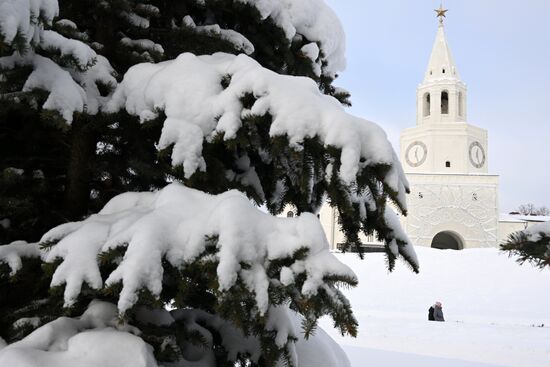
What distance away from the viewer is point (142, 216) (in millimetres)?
2361

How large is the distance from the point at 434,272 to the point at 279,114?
22759 millimetres

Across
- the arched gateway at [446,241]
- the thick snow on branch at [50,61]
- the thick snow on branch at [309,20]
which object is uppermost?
the arched gateway at [446,241]

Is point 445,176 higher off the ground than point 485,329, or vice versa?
point 445,176

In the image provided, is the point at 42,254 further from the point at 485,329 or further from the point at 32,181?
the point at 485,329

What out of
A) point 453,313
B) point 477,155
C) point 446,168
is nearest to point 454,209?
point 446,168

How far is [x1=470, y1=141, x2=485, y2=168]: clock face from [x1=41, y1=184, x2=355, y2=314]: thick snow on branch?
41.3 m

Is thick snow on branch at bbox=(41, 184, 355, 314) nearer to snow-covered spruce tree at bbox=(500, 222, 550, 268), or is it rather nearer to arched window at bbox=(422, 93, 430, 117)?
snow-covered spruce tree at bbox=(500, 222, 550, 268)

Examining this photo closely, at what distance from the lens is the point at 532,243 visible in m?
3.16

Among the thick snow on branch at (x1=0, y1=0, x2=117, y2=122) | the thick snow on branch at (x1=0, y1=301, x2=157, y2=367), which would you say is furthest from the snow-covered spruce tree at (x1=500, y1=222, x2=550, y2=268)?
the thick snow on branch at (x1=0, y1=0, x2=117, y2=122)

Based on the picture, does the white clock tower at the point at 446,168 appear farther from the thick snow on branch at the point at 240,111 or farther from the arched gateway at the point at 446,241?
the thick snow on branch at the point at 240,111

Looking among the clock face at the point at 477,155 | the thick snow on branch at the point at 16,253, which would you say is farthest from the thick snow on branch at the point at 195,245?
the clock face at the point at 477,155

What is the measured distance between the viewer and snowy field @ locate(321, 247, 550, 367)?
9.53 meters

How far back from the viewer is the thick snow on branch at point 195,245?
1.98 meters

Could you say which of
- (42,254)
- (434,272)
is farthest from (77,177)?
(434,272)
